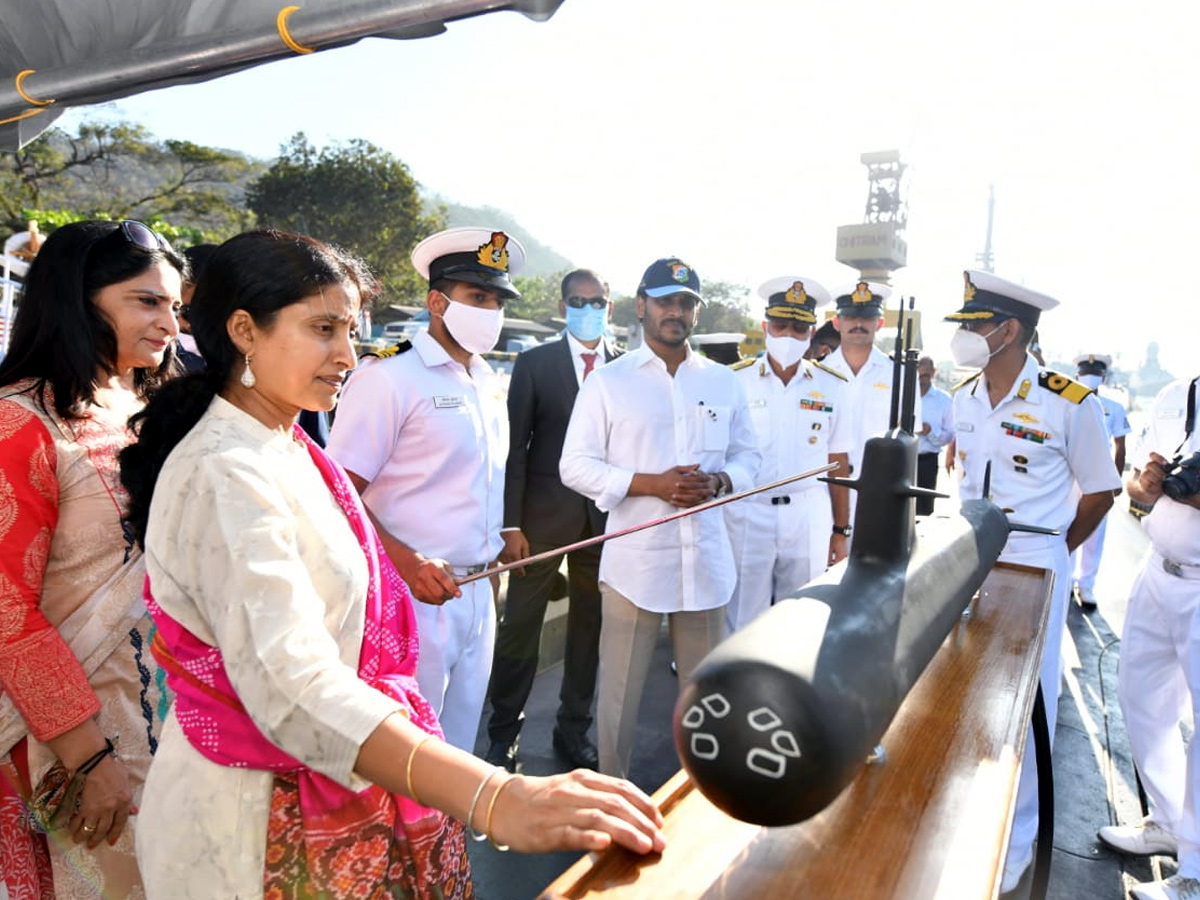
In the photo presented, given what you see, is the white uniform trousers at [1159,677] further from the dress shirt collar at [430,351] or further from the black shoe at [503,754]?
the dress shirt collar at [430,351]

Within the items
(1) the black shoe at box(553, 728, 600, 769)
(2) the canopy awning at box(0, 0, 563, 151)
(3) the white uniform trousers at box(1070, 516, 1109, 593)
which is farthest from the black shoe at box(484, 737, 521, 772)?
(3) the white uniform trousers at box(1070, 516, 1109, 593)

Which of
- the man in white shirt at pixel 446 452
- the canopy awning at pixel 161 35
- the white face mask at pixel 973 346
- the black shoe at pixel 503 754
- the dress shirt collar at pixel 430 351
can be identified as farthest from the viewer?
the black shoe at pixel 503 754

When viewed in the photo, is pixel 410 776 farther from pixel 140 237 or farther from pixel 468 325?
pixel 468 325

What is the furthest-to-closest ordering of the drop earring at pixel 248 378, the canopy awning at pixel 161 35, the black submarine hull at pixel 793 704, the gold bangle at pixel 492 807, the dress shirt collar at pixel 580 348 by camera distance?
the dress shirt collar at pixel 580 348, the canopy awning at pixel 161 35, the drop earring at pixel 248 378, the gold bangle at pixel 492 807, the black submarine hull at pixel 793 704

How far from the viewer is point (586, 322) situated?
13.4ft

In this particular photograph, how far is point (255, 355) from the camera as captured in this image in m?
1.26

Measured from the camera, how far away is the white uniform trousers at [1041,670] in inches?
106

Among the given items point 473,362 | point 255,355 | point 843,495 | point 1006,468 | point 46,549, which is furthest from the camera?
point 843,495

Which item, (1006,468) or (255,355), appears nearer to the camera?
(255,355)

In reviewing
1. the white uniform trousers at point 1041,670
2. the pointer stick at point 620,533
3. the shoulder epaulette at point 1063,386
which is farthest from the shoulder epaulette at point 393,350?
the shoulder epaulette at point 1063,386

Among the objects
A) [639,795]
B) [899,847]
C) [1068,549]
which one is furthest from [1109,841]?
[639,795]

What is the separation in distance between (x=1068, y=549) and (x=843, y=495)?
1.20 m

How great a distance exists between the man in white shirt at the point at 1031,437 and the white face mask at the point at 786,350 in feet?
3.68

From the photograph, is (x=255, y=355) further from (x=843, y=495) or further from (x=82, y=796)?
(x=843, y=495)
